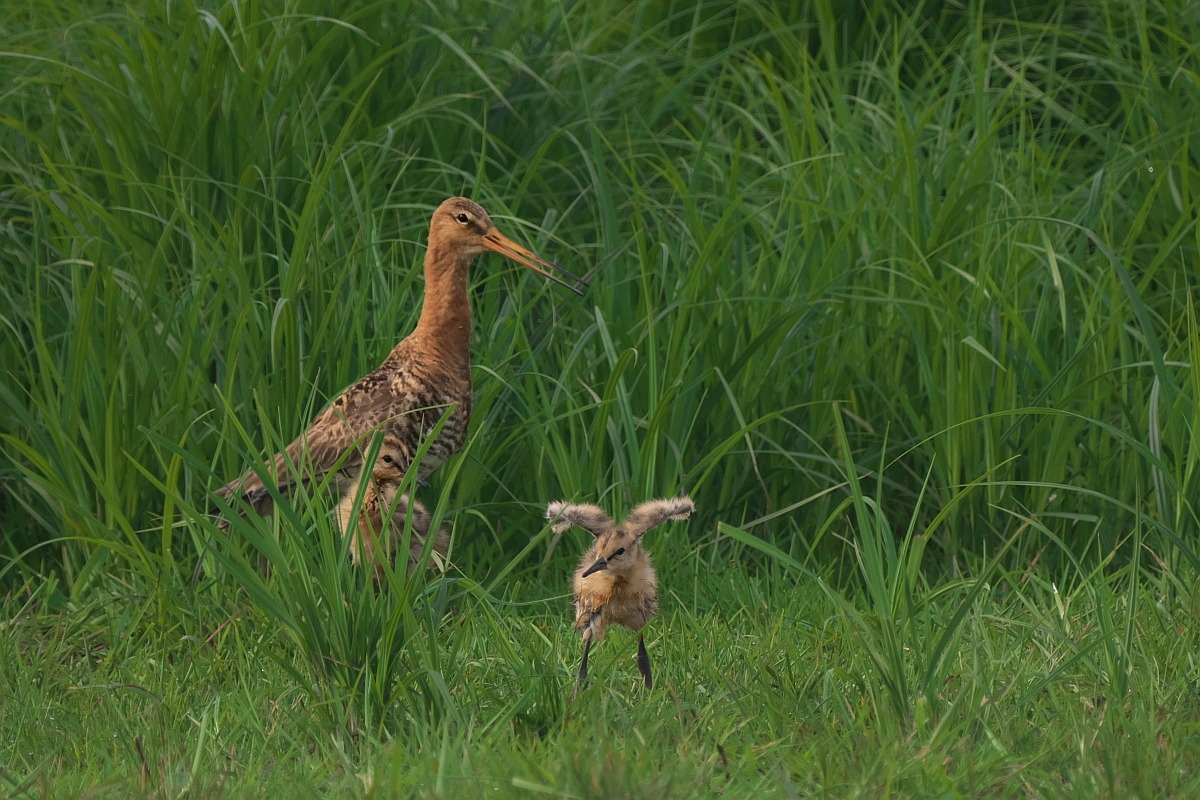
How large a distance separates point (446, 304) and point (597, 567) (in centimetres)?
147

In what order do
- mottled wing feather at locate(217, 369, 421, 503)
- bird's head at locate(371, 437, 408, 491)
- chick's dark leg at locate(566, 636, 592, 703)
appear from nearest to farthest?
chick's dark leg at locate(566, 636, 592, 703) → bird's head at locate(371, 437, 408, 491) → mottled wing feather at locate(217, 369, 421, 503)

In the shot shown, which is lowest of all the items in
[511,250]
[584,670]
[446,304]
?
[584,670]

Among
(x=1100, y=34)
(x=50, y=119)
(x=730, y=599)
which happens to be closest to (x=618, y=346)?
(x=730, y=599)

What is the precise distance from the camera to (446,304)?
5.11 metres

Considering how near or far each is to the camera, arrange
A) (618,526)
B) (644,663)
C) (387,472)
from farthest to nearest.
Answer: (387,472)
(618,526)
(644,663)

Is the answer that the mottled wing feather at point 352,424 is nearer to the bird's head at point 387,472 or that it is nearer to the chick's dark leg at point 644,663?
the bird's head at point 387,472

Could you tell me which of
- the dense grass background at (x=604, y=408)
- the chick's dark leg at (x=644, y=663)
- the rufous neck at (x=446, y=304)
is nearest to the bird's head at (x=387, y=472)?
the dense grass background at (x=604, y=408)

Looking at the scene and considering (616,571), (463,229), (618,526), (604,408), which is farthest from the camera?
(463,229)

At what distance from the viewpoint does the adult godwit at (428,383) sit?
4.87 m

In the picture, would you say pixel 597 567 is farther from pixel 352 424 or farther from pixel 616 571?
pixel 352 424

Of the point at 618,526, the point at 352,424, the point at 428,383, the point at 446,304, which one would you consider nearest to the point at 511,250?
the point at 446,304

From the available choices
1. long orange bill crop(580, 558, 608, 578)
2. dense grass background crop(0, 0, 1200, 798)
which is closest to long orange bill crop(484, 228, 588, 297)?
dense grass background crop(0, 0, 1200, 798)

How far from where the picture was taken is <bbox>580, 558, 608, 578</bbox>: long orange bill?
3.92m

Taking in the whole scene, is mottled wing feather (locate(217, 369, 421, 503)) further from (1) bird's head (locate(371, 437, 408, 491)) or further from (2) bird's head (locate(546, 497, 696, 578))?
(2) bird's head (locate(546, 497, 696, 578))
